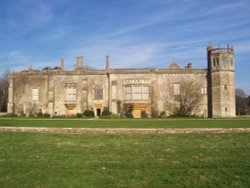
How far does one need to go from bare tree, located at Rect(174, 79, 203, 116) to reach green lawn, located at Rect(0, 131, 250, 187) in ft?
81.2

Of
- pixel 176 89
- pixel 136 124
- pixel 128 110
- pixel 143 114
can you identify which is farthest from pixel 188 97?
pixel 136 124

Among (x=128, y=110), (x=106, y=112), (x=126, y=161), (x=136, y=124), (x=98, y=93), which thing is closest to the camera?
(x=126, y=161)

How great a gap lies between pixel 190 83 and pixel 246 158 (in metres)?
30.1

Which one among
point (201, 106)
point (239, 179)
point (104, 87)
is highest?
point (104, 87)

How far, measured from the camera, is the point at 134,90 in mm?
39094

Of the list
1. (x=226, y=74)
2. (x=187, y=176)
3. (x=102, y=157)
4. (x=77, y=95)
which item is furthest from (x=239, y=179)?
(x=77, y=95)

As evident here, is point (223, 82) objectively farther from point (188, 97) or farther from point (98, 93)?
point (98, 93)

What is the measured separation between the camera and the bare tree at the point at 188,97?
3894 cm

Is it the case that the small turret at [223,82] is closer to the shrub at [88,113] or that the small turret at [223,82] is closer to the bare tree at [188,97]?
the bare tree at [188,97]

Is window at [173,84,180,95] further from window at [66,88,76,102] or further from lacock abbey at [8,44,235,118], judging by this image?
window at [66,88,76,102]

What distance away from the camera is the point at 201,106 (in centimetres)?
3900

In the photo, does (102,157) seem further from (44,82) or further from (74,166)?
(44,82)

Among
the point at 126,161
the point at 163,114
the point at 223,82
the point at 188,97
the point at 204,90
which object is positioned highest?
the point at 223,82

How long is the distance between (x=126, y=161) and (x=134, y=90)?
2973 centimetres
